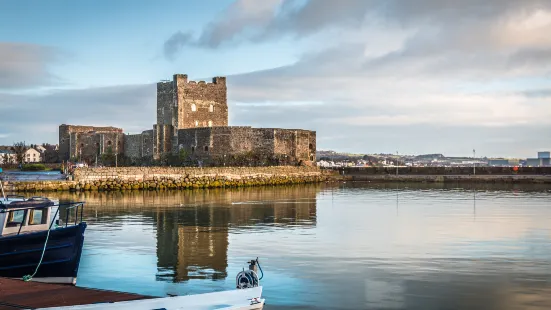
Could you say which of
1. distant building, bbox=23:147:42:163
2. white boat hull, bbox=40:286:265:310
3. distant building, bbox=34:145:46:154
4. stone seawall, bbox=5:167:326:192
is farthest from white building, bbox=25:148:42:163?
white boat hull, bbox=40:286:265:310

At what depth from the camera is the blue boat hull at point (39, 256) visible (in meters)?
12.1

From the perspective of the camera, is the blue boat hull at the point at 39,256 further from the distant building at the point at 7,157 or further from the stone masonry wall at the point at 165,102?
the distant building at the point at 7,157

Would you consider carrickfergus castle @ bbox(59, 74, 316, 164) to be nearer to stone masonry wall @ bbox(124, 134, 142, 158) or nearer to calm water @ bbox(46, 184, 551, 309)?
stone masonry wall @ bbox(124, 134, 142, 158)

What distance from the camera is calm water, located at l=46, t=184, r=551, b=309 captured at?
11.5m

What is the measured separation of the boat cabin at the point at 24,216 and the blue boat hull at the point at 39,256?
0.66 metres

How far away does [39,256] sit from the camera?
1207 centimetres

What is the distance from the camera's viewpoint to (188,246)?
16844mm

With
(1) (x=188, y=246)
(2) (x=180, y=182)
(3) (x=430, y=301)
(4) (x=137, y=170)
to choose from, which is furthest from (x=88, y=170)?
(3) (x=430, y=301)

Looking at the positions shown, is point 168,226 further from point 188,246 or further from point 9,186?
point 9,186

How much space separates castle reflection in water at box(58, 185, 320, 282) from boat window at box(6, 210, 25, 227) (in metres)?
2.87

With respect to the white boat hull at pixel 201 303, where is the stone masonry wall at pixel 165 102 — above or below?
above

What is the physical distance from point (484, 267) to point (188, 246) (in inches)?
284

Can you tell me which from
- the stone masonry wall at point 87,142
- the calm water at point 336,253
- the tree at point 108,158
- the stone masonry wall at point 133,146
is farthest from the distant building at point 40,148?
the calm water at point 336,253

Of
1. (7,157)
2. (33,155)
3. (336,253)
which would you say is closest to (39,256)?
(336,253)
